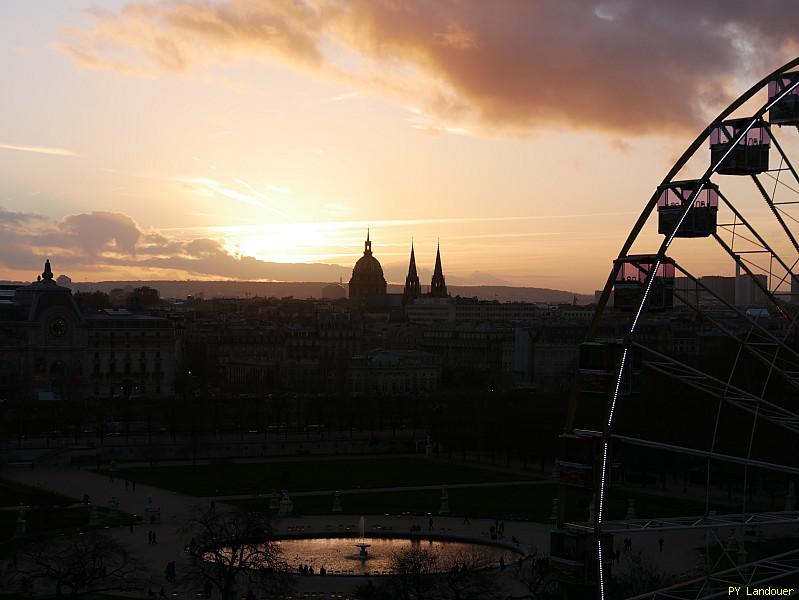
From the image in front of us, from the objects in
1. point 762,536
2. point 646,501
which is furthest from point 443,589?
point 646,501

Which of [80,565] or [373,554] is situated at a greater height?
[80,565]

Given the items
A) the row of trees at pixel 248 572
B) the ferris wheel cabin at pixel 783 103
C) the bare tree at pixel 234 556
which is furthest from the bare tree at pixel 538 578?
the ferris wheel cabin at pixel 783 103

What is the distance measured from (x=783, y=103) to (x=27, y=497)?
42.1m

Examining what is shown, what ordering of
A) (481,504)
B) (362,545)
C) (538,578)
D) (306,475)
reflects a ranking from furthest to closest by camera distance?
→ (306,475) < (481,504) < (362,545) < (538,578)

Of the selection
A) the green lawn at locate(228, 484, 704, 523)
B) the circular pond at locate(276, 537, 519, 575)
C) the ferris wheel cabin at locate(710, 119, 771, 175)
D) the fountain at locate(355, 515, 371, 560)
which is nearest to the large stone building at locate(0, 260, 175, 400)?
the green lawn at locate(228, 484, 704, 523)

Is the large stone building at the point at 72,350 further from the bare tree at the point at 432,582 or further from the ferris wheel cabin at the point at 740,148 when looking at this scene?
the ferris wheel cabin at the point at 740,148

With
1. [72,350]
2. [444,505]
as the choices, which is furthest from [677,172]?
[72,350]

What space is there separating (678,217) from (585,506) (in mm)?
29233

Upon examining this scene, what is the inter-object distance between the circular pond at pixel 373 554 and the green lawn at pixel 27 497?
12.2m

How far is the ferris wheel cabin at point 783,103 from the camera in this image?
2575 cm

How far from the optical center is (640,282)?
82.1ft

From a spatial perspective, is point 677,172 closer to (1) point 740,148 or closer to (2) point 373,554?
(1) point 740,148

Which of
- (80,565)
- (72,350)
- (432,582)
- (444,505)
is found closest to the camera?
(432,582)

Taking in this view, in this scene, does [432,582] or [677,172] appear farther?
[432,582]
